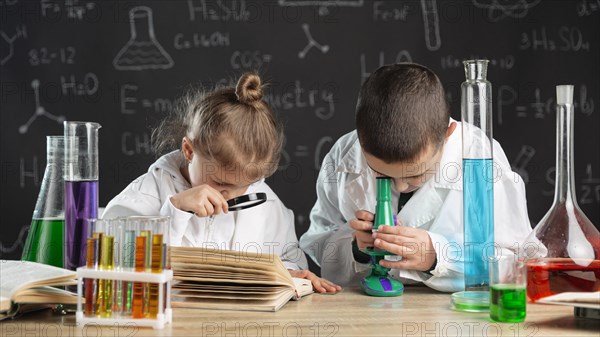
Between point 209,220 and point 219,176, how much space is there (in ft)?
0.51

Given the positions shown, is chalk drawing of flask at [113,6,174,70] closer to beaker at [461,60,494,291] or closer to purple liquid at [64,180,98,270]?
purple liquid at [64,180,98,270]

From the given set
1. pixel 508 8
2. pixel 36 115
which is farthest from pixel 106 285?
pixel 508 8

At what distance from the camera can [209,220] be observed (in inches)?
74.8

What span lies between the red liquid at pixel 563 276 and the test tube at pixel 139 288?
644 millimetres

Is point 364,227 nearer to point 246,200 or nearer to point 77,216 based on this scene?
point 246,200

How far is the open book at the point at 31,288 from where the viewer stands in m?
1.12

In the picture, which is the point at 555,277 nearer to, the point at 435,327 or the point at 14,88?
the point at 435,327

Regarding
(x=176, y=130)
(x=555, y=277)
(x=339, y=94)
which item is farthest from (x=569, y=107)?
(x=339, y=94)

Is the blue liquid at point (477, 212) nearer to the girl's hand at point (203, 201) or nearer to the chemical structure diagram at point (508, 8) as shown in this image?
the girl's hand at point (203, 201)

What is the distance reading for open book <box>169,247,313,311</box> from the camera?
1276 mm

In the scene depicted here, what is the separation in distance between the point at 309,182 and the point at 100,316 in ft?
7.40

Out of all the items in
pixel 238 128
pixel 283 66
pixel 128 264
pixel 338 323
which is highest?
pixel 283 66

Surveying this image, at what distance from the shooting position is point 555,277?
4.02ft

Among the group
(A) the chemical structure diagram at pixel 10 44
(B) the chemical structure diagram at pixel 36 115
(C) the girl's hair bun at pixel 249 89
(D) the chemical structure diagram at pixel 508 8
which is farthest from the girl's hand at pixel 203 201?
(D) the chemical structure diagram at pixel 508 8
